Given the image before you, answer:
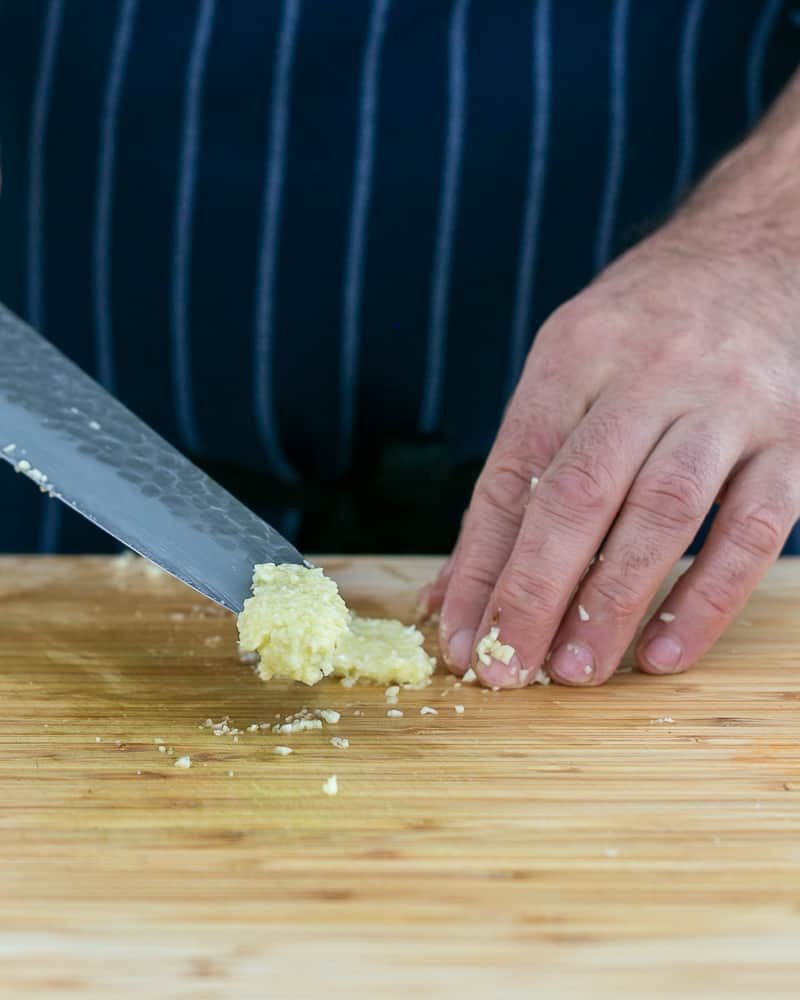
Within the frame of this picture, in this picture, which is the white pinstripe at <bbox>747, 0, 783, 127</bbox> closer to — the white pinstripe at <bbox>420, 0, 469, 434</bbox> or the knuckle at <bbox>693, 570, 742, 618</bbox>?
the white pinstripe at <bbox>420, 0, 469, 434</bbox>

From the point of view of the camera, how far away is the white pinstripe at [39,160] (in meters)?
1.51

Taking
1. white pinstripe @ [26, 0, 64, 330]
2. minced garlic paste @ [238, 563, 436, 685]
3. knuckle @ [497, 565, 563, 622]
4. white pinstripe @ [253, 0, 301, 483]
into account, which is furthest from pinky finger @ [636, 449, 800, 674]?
white pinstripe @ [26, 0, 64, 330]

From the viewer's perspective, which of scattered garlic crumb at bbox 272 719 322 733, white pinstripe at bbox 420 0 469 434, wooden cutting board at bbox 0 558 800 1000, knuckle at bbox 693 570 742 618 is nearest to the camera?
wooden cutting board at bbox 0 558 800 1000

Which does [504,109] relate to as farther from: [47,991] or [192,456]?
[47,991]

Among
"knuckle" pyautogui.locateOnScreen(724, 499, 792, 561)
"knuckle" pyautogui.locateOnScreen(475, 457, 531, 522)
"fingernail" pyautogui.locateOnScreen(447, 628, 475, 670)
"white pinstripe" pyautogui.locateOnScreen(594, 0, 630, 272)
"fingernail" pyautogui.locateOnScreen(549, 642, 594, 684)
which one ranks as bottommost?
"fingernail" pyautogui.locateOnScreen(447, 628, 475, 670)

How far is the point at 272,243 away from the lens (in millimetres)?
1532

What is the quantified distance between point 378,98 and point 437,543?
23.9 inches

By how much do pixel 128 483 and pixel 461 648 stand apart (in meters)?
0.32

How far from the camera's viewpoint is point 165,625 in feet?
3.81

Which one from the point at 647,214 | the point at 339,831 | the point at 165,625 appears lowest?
the point at 165,625

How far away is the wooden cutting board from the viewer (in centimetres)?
64

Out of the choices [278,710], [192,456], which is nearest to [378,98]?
[192,456]

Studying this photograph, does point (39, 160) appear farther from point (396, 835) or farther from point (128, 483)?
point (396, 835)

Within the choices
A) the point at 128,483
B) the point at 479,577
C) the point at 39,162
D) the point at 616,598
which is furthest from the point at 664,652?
the point at 39,162
